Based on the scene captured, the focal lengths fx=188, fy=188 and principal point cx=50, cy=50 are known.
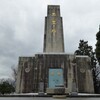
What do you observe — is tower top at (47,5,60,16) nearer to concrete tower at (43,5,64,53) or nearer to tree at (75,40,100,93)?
concrete tower at (43,5,64,53)

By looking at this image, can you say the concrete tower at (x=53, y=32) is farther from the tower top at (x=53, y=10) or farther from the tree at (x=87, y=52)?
the tree at (x=87, y=52)

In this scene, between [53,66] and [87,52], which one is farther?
[87,52]

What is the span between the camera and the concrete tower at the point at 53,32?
2514 centimetres

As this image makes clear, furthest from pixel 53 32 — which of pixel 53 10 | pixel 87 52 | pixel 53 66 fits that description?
pixel 87 52

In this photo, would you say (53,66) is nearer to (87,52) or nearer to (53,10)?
(53,10)

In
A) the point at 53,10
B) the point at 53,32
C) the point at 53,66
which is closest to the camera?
the point at 53,66

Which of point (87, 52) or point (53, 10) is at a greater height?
point (53, 10)

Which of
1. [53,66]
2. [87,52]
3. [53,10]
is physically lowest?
[53,66]

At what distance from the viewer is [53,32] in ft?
84.6

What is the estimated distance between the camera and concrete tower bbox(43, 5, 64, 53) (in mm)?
25141

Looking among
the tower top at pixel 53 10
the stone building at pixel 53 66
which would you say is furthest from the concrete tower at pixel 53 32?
the stone building at pixel 53 66

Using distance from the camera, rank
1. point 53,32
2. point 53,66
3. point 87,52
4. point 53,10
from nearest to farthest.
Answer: point 53,66
point 53,32
point 53,10
point 87,52

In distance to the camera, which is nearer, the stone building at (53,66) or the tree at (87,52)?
the stone building at (53,66)

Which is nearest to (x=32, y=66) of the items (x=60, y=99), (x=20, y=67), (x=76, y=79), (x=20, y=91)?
(x=20, y=67)
